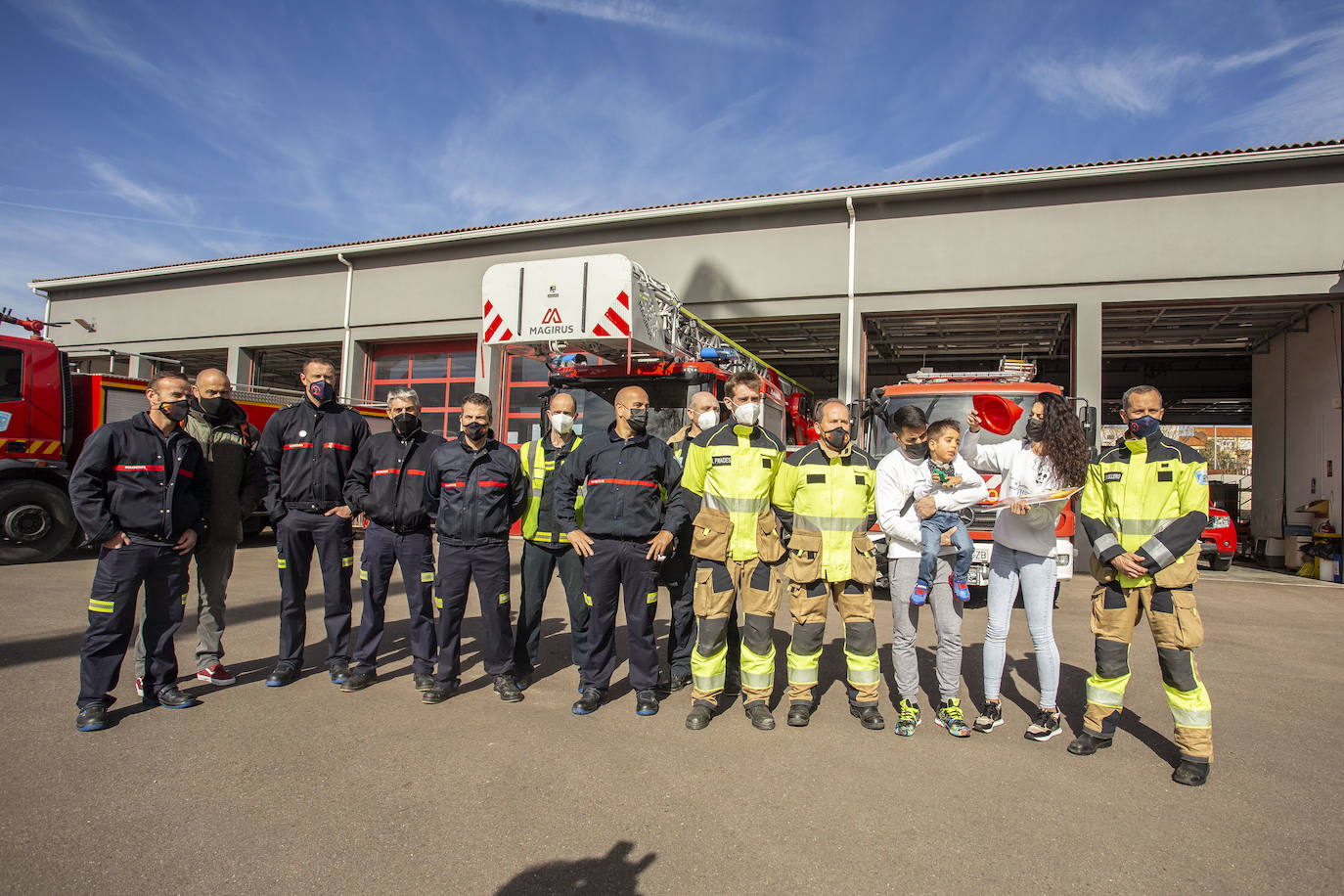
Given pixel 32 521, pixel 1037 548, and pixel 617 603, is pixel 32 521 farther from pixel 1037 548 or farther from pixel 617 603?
pixel 1037 548

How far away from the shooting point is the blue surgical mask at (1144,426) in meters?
3.90

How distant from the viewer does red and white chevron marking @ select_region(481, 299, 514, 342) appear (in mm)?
8055

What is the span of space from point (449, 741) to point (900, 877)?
2315 mm

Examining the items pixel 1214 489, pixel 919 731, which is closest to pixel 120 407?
pixel 919 731

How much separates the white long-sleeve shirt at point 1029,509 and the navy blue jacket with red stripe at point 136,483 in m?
4.65

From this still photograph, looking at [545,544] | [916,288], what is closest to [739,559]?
[545,544]

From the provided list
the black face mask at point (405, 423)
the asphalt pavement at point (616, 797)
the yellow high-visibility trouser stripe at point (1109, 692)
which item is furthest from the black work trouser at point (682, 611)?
the yellow high-visibility trouser stripe at point (1109, 692)

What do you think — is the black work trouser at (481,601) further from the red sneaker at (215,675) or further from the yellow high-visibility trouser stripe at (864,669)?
the yellow high-visibility trouser stripe at (864,669)

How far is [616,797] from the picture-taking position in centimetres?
329

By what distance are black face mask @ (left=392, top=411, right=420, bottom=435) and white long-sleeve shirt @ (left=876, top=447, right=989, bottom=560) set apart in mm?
3006

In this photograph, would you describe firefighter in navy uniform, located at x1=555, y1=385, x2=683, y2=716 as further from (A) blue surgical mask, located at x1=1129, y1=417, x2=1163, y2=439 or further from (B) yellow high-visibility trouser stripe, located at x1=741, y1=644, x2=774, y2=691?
(A) blue surgical mask, located at x1=1129, y1=417, x2=1163, y2=439

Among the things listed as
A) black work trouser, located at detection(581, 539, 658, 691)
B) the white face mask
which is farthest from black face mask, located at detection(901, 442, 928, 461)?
black work trouser, located at detection(581, 539, 658, 691)

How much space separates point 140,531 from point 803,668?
12.5ft

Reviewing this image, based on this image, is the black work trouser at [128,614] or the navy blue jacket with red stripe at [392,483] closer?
the black work trouser at [128,614]
